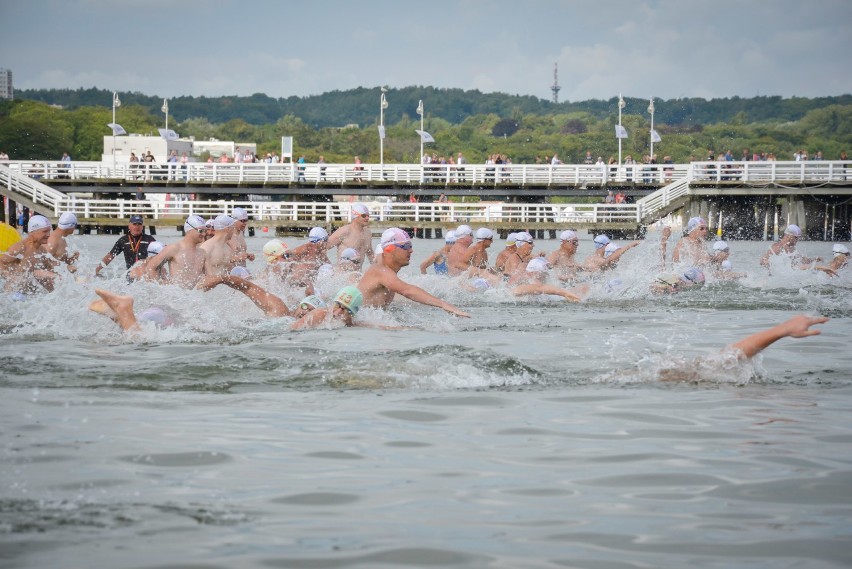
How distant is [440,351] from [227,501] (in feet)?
13.0

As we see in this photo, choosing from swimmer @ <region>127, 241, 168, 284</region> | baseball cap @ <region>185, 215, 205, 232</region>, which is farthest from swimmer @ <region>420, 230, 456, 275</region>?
swimmer @ <region>127, 241, 168, 284</region>

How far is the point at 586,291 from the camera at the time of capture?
51.1 ft

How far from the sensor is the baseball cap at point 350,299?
9734mm

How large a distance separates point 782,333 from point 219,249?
23.8 ft

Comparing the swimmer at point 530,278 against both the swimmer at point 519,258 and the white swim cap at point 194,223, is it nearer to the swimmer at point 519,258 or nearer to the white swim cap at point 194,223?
the swimmer at point 519,258

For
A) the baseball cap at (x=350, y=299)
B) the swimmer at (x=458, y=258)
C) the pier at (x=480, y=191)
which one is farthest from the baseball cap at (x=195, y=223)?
the pier at (x=480, y=191)

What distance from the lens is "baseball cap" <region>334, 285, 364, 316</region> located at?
31.9 ft

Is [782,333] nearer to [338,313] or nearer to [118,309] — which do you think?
[338,313]

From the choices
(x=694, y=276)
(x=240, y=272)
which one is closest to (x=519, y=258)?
(x=694, y=276)

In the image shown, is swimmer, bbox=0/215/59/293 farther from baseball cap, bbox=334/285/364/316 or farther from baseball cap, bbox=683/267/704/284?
baseball cap, bbox=683/267/704/284

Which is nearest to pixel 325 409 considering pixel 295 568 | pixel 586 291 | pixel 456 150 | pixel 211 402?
pixel 211 402

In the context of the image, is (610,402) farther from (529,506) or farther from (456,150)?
(456,150)

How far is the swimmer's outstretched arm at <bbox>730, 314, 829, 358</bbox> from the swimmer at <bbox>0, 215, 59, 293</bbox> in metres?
8.24

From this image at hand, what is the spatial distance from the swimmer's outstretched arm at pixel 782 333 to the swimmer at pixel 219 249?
6315 mm
